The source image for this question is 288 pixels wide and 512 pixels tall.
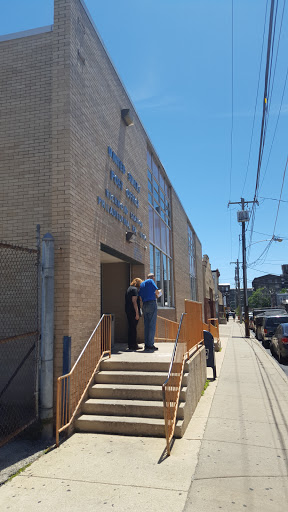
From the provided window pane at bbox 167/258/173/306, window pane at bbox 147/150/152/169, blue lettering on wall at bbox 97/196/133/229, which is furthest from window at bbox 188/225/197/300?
blue lettering on wall at bbox 97/196/133/229

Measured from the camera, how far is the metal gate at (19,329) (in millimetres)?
5457

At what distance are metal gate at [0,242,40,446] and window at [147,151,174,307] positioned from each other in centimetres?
637

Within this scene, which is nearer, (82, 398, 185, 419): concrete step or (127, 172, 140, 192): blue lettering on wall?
(82, 398, 185, 419): concrete step

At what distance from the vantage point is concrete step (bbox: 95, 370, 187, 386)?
591cm

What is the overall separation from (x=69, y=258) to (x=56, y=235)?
16.6 inches

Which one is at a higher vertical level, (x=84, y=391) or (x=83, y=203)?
(x=83, y=203)

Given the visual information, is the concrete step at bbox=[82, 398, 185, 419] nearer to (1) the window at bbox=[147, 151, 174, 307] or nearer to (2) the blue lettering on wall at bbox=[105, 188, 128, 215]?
(2) the blue lettering on wall at bbox=[105, 188, 128, 215]

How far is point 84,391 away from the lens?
5695 mm

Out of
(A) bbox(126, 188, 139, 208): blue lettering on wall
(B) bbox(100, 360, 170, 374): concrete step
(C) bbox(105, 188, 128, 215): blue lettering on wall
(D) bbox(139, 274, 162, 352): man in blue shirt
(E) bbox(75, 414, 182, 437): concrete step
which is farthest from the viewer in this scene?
(A) bbox(126, 188, 139, 208): blue lettering on wall

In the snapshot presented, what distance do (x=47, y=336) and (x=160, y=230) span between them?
9290 mm

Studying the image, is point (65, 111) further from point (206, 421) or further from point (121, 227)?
point (206, 421)

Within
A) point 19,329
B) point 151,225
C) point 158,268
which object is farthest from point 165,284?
point 19,329

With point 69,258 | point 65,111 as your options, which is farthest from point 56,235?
point 65,111

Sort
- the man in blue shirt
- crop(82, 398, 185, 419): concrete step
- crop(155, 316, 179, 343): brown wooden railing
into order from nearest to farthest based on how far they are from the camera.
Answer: crop(82, 398, 185, 419): concrete step → the man in blue shirt → crop(155, 316, 179, 343): brown wooden railing
